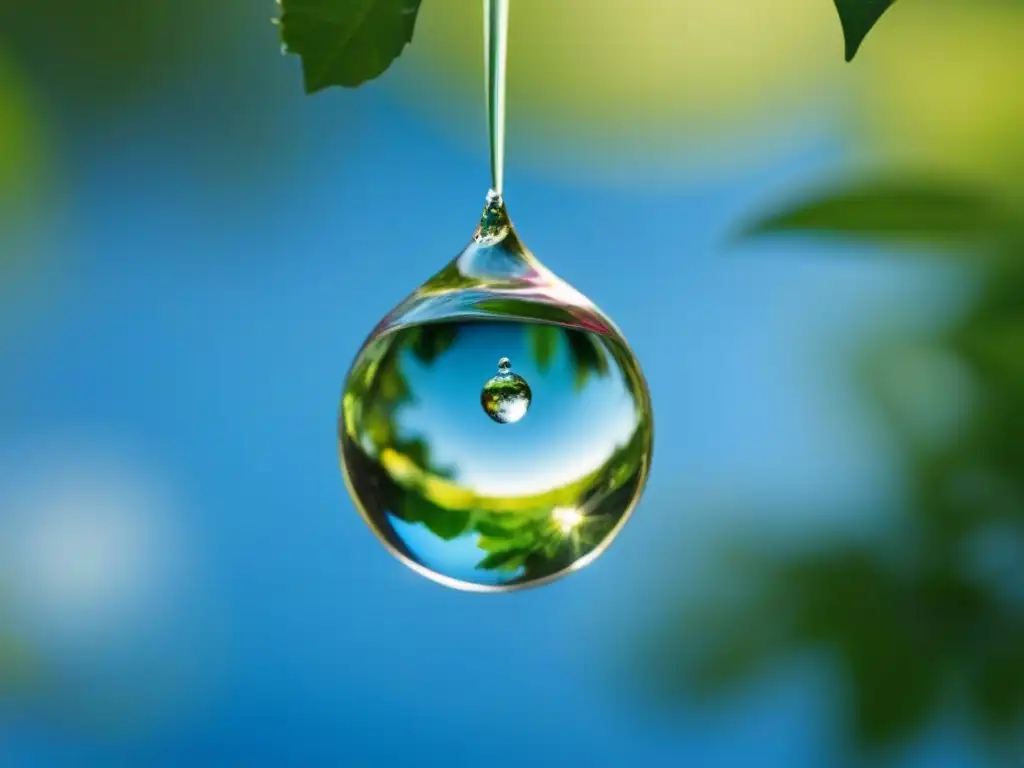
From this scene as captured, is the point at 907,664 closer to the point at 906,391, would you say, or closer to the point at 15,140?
the point at 906,391

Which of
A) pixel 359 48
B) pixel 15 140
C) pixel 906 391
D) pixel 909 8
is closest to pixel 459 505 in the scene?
pixel 359 48

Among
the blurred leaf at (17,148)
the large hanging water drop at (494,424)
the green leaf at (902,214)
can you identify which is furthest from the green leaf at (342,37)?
the blurred leaf at (17,148)

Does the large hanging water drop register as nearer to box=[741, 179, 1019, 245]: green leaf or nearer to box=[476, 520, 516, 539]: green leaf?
box=[476, 520, 516, 539]: green leaf

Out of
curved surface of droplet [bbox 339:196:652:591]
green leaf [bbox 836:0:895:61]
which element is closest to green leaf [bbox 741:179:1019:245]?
curved surface of droplet [bbox 339:196:652:591]

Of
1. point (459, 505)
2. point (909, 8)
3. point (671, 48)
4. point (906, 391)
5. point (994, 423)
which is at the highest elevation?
point (671, 48)

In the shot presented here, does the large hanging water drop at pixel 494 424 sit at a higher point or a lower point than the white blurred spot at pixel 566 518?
higher

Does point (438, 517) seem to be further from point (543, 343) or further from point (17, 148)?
point (17, 148)

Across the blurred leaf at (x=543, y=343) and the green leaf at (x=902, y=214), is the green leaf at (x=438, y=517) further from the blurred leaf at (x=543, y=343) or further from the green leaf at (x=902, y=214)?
the green leaf at (x=902, y=214)
